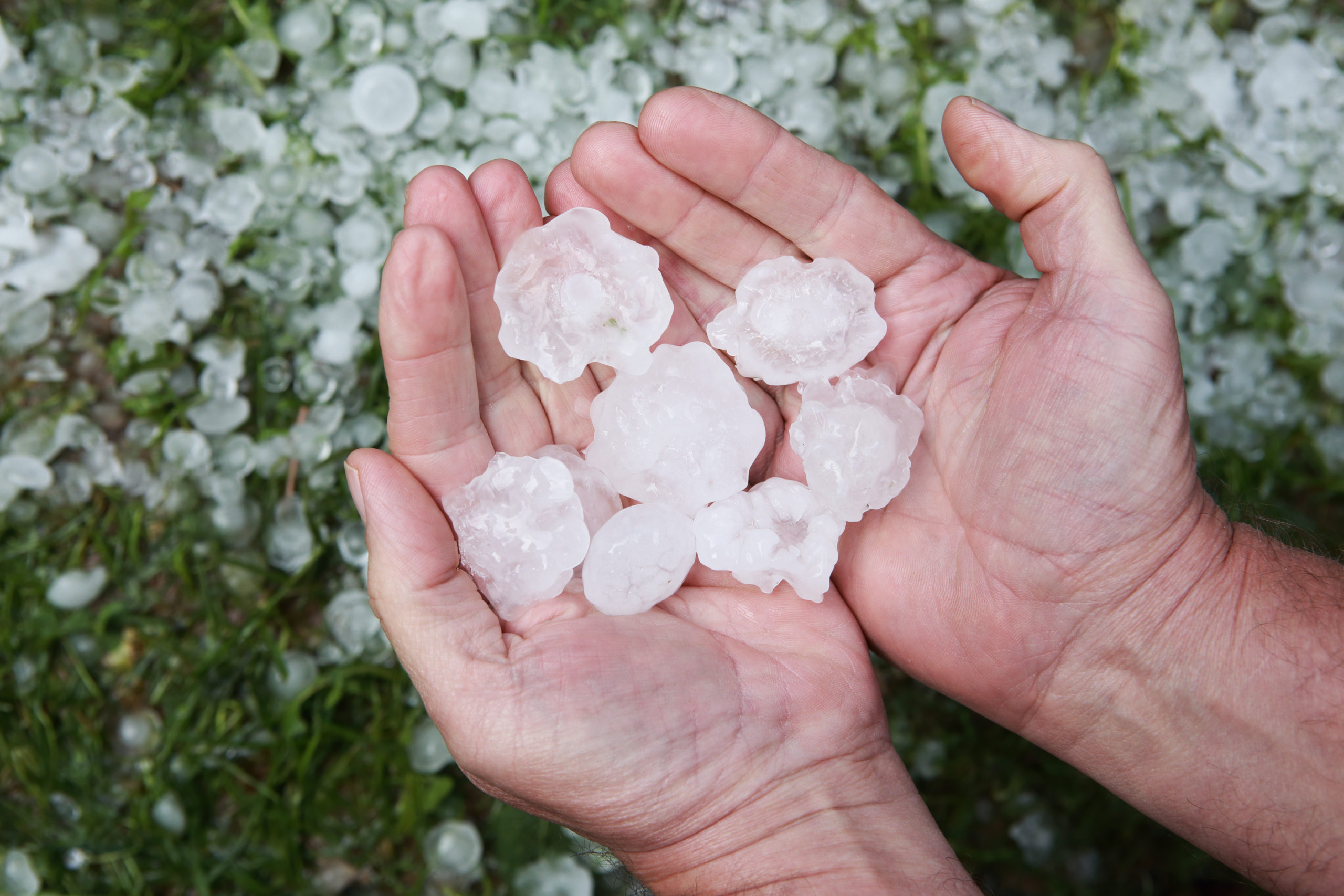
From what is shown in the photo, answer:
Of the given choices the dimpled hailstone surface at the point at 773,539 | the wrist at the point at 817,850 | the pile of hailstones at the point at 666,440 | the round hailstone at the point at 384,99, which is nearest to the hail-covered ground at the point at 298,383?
the round hailstone at the point at 384,99

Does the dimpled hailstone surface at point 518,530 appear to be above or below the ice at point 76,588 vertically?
above

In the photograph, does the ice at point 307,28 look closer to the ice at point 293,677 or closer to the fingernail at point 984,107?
the ice at point 293,677

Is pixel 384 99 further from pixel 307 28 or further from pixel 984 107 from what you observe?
pixel 984 107

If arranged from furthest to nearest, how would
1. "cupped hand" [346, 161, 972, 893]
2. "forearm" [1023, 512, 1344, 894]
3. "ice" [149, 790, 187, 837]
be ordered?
"ice" [149, 790, 187, 837], "forearm" [1023, 512, 1344, 894], "cupped hand" [346, 161, 972, 893]

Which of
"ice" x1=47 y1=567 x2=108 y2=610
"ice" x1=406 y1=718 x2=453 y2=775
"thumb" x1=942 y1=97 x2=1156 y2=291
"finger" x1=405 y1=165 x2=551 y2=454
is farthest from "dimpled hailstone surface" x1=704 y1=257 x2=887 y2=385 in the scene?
"ice" x1=47 y1=567 x2=108 y2=610

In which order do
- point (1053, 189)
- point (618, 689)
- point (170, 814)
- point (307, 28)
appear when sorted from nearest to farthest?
point (618, 689) → point (1053, 189) → point (170, 814) → point (307, 28)

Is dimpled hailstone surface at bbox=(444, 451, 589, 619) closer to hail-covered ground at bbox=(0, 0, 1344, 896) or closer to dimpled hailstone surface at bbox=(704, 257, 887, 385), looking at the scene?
dimpled hailstone surface at bbox=(704, 257, 887, 385)

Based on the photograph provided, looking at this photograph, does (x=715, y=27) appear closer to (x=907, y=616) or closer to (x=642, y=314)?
(x=642, y=314)

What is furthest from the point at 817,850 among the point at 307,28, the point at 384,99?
the point at 307,28
